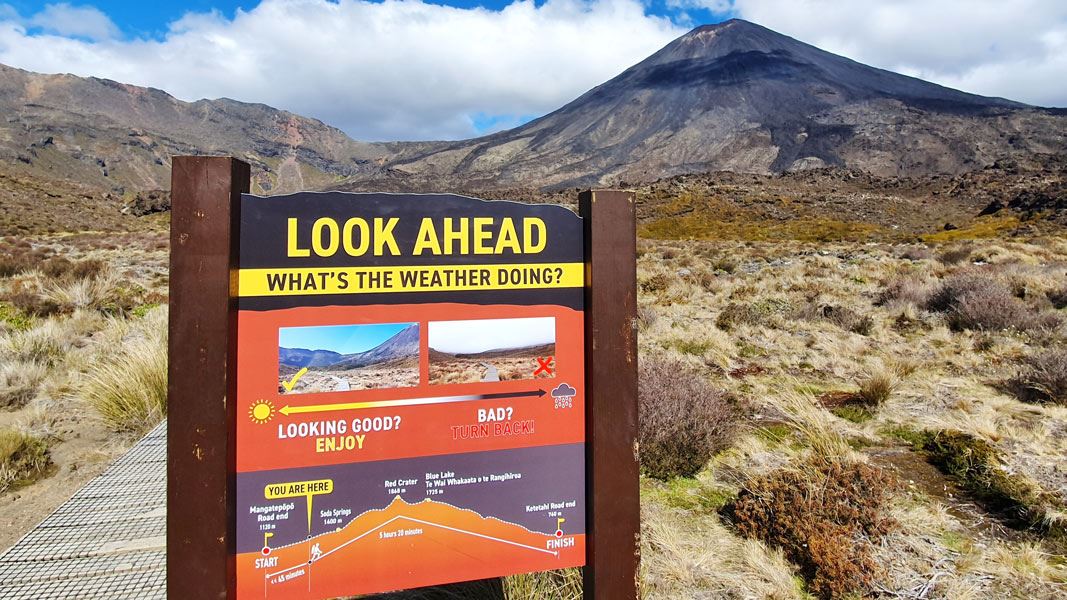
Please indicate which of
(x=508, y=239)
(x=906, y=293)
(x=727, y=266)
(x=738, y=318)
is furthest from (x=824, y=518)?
(x=727, y=266)

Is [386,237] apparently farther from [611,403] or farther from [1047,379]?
[1047,379]

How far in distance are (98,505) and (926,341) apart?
9.16m

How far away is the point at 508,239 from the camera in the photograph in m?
2.09

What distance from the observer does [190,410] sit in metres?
1.80

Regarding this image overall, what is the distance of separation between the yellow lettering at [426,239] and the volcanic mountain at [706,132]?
91.1m

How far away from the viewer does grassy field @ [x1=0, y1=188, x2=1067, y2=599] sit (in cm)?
315

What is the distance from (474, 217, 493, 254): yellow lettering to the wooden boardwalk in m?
1.96

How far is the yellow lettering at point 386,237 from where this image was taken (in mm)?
1969

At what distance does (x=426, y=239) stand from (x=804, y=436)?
13.0 ft

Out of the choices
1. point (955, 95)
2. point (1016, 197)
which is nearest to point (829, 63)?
point (955, 95)

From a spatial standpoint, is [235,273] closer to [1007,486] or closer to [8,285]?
[1007,486]

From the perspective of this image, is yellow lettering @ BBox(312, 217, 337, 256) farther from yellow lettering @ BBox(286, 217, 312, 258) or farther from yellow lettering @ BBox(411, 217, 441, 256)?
yellow lettering @ BBox(411, 217, 441, 256)

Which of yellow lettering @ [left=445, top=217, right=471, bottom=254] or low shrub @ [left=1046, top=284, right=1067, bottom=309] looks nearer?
yellow lettering @ [left=445, top=217, right=471, bottom=254]

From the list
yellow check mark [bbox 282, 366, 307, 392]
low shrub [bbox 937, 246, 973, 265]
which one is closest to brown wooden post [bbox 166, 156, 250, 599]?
yellow check mark [bbox 282, 366, 307, 392]
